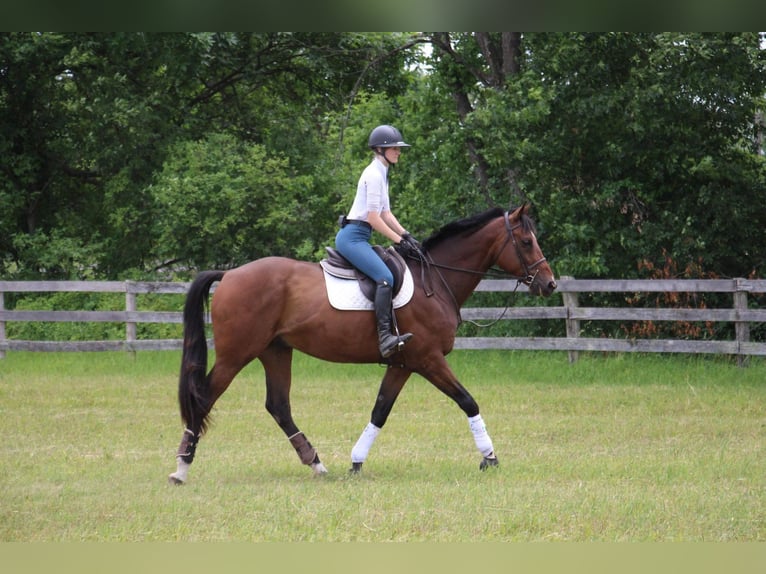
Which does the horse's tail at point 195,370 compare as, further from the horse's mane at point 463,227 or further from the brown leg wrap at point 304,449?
the horse's mane at point 463,227

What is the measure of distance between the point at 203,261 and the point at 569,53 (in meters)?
8.28

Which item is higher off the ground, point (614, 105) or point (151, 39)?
point (151, 39)

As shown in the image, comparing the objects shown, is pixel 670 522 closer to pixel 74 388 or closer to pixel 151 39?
pixel 74 388

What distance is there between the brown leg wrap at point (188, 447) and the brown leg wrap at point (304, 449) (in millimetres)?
763

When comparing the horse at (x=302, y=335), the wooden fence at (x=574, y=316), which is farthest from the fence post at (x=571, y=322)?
the horse at (x=302, y=335)

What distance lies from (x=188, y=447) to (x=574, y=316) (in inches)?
314

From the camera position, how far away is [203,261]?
19469mm

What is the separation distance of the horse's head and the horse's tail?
8.07 ft

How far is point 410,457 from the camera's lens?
8.34 metres

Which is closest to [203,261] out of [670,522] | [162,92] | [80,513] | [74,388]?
[162,92]

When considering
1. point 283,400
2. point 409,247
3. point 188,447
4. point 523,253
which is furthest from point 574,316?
point 188,447

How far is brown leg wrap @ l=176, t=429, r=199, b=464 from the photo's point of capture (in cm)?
720

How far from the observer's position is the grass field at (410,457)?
5.59 meters

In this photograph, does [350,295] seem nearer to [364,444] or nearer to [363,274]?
[363,274]
